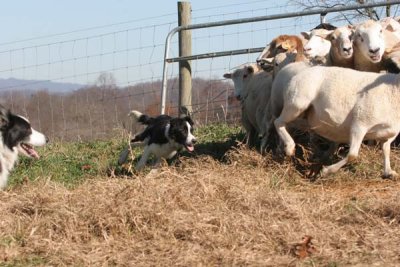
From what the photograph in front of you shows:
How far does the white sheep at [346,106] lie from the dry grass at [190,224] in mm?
988

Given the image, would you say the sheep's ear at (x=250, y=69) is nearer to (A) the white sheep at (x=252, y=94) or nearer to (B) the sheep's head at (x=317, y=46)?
(A) the white sheep at (x=252, y=94)

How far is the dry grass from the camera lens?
5137mm

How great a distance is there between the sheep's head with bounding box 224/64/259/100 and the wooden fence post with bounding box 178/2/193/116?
118 centimetres

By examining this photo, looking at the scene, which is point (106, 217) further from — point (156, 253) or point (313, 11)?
point (313, 11)

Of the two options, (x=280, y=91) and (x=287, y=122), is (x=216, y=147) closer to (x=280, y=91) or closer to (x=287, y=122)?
(x=280, y=91)

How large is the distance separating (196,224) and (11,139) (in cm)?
333

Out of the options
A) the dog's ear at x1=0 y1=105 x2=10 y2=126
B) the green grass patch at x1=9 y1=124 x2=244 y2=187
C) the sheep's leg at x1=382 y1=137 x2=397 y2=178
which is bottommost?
the green grass patch at x1=9 y1=124 x2=244 y2=187

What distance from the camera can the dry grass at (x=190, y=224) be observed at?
514cm

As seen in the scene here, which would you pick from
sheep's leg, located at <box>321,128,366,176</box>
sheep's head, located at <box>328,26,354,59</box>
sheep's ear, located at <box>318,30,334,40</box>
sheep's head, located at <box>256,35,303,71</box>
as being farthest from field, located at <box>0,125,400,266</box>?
sheep's head, located at <box>256,35,303,71</box>

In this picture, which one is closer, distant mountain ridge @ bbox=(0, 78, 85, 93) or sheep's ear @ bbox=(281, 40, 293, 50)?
sheep's ear @ bbox=(281, 40, 293, 50)

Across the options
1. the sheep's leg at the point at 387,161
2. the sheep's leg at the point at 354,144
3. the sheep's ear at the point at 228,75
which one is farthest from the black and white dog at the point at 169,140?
the sheep's leg at the point at 387,161

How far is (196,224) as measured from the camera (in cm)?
551

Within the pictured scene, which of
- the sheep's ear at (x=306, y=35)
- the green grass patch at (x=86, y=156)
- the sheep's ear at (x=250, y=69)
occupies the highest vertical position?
the sheep's ear at (x=306, y=35)

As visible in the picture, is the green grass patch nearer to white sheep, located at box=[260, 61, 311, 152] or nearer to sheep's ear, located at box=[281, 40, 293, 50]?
white sheep, located at box=[260, 61, 311, 152]
